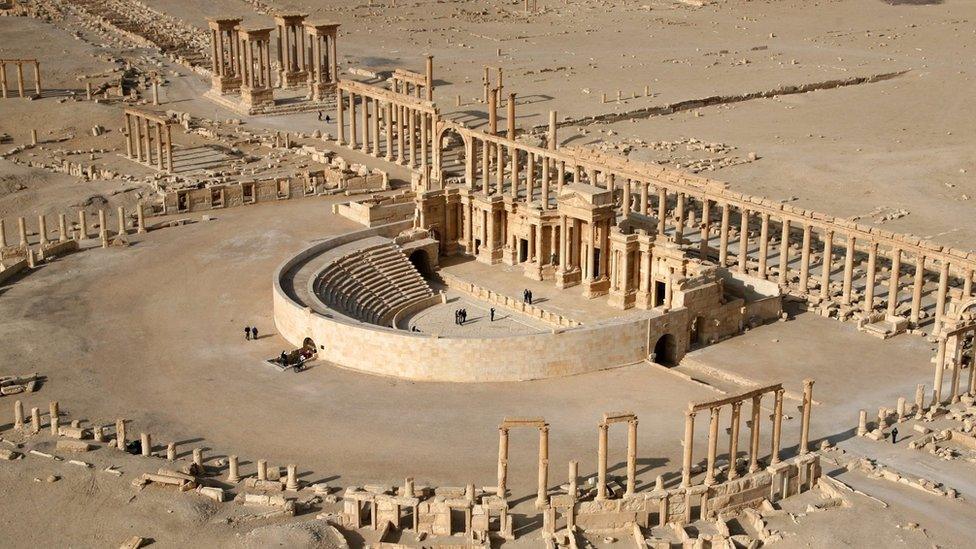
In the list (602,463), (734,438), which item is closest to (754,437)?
(734,438)

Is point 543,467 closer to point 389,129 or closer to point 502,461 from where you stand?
point 502,461

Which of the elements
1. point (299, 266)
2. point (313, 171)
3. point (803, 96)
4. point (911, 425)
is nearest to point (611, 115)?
point (803, 96)

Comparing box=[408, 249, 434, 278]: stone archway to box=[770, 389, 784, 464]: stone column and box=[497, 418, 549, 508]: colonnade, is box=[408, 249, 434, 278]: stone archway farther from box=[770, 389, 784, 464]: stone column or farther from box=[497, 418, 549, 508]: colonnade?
box=[770, 389, 784, 464]: stone column

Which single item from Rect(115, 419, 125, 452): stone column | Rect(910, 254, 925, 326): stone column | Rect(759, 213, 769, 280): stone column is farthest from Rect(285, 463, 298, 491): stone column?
Rect(910, 254, 925, 326): stone column

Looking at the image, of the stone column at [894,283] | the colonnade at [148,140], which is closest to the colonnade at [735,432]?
the stone column at [894,283]

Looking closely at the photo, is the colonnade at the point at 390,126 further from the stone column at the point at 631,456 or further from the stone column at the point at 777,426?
the stone column at the point at 631,456

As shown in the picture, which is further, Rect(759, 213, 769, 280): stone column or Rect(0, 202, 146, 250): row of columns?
Rect(0, 202, 146, 250): row of columns
